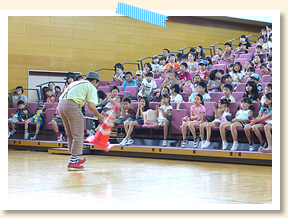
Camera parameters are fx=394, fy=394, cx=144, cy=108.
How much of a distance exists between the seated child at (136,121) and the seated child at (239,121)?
5.43 feet

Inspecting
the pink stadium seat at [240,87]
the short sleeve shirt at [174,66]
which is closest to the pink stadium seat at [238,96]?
the pink stadium seat at [240,87]

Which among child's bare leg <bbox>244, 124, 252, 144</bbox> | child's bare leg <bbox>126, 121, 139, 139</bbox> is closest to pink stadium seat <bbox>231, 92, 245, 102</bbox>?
child's bare leg <bbox>244, 124, 252, 144</bbox>

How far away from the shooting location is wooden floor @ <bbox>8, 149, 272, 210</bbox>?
2.84 meters

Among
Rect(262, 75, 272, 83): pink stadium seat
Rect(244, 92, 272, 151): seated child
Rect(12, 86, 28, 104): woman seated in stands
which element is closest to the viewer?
Rect(244, 92, 272, 151): seated child

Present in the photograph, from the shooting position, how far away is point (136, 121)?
7.20 m

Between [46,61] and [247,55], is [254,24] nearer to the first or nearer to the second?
[247,55]

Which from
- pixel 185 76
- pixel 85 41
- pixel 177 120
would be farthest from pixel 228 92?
pixel 85 41

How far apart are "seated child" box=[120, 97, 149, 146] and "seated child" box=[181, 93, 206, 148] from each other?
3.07 feet

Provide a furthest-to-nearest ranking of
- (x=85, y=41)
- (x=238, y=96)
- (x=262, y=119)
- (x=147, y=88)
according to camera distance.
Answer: (x=85, y=41), (x=147, y=88), (x=238, y=96), (x=262, y=119)

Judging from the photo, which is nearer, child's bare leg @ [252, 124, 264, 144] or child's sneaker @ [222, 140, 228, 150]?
child's bare leg @ [252, 124, 264, 144]

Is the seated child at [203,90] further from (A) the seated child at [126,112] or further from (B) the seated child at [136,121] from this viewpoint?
(A) the seated child at [126,112]

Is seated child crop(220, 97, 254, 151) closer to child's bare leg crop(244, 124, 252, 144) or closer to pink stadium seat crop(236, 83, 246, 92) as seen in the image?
child's bare leg crop(244, 124, 252, 144)

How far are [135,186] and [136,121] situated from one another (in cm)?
364

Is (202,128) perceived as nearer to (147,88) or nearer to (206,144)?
(206,144)
